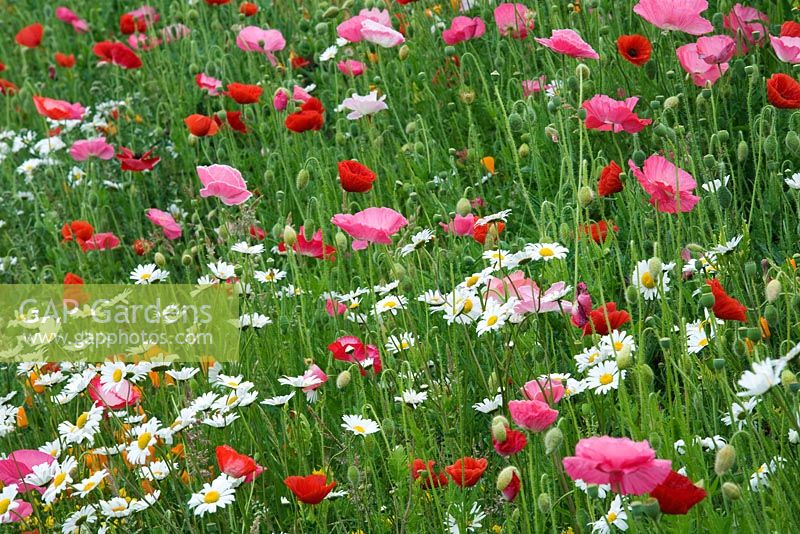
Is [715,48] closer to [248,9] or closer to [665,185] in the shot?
[665,185]

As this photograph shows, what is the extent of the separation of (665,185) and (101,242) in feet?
6.32

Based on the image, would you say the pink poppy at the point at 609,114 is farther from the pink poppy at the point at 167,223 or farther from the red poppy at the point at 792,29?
the pink poppy at the point at 167,223

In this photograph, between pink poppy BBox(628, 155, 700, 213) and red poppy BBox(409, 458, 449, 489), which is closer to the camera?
red poppy BBox(409, 458, 449, 489)

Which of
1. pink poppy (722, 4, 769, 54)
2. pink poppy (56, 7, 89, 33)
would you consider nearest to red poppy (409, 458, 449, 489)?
pink poppy (722, 4, 769, 54)

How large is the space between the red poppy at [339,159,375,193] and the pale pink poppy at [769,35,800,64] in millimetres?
992

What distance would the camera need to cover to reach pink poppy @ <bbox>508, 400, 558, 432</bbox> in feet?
5.63

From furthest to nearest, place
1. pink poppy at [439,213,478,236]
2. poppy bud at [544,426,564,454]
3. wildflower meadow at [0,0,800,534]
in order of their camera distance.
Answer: pink poppy at [439,213,478,236], wildflower meadow at [0,0,800,534], poppy bud at [544,426,564,454]

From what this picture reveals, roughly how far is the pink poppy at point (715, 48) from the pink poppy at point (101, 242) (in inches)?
74.0

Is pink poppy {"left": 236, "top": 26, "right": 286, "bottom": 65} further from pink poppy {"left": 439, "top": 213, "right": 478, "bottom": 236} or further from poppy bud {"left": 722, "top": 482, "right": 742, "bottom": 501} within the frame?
poppy bud {"left": 722, "top": 482, "right": 742, "bottom": 501}

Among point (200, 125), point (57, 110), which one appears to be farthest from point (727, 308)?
point (57, 110)

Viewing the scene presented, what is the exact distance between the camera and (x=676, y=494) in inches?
57.3

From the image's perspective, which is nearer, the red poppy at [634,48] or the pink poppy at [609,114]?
the pink poppy at [609,114]

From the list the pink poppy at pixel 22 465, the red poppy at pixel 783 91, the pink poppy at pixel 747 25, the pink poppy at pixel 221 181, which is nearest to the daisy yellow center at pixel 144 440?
the pink poppy at pixel 22 465

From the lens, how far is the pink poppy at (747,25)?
10.1 feet
